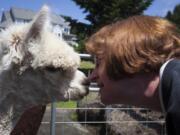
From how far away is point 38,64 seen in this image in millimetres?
2391

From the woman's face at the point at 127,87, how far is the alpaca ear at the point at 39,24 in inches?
31.1

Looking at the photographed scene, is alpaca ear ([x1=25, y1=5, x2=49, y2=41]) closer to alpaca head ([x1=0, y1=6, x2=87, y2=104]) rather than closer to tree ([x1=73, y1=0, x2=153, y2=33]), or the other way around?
alpaca head ([x1=0, y1=6, x2=87, y2=104])

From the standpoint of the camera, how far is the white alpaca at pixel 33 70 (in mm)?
2340

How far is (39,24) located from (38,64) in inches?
8.4

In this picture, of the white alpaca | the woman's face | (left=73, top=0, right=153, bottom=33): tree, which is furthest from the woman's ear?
(left=73, top=0, right=153, bottom=33): tree

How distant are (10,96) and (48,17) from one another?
0.46 m

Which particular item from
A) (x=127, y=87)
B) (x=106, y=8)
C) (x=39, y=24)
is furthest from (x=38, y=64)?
(x=106, y=8)

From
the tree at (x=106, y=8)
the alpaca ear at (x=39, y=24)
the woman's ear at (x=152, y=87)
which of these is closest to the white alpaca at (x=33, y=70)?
the alpaca ear at (x=39, y=24)

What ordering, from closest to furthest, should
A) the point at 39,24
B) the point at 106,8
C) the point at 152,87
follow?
the point at 152,87, the point at 39,24, the point at 106,8

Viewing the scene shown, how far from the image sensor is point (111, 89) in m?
1.54

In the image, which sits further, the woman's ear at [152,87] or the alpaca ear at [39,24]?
the alpaca ear at [39,24]

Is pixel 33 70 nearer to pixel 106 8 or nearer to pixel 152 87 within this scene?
pixel 152 87

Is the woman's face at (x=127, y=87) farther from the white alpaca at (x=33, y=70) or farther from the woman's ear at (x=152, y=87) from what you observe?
the white alpaca at (x=33, y=70)

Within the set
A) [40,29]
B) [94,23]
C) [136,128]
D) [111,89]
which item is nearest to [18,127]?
[40,29]
